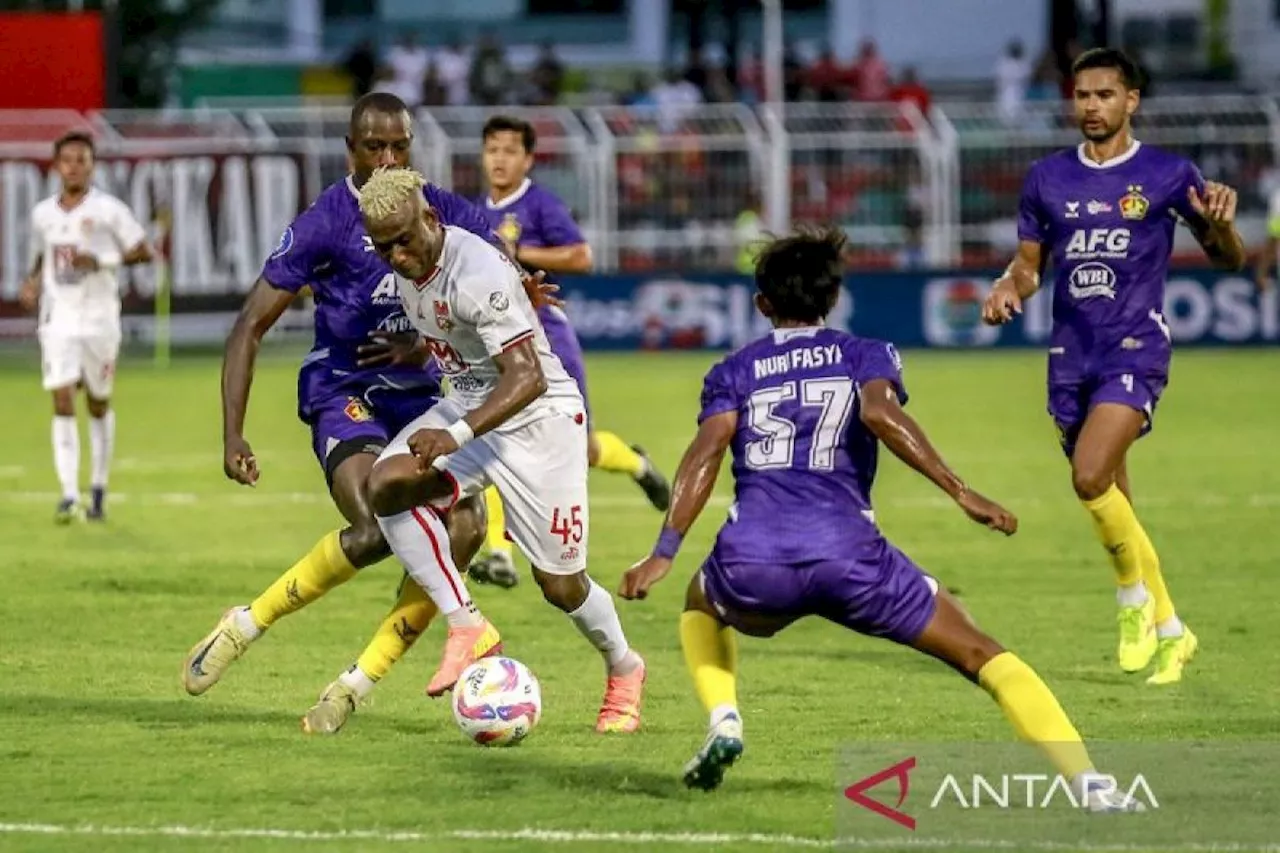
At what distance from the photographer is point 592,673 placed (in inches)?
426

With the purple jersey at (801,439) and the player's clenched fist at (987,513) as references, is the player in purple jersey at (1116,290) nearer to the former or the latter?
the purple jersey at (801,439)

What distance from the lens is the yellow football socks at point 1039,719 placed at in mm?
7535

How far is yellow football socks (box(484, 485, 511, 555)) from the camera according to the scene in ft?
43.4

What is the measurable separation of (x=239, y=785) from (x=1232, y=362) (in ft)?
79.8

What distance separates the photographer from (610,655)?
934 cm

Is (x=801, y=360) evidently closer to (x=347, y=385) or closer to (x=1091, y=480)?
(x=347, y=385)

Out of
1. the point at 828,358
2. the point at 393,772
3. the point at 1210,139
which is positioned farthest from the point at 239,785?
the point at 1210,139

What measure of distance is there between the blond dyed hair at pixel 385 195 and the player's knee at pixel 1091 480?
3364mm

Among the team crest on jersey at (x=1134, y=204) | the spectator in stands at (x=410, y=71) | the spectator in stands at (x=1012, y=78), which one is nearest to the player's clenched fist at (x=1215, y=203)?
the team crest on jersey at (x=1134, y=204)

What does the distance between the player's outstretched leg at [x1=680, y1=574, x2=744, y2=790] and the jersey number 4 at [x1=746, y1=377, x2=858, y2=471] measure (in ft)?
1.58

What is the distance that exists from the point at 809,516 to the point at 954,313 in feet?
85.3

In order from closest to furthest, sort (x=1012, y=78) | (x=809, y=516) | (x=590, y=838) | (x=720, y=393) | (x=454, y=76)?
(x=590, y=838) → (x=809, y=516) → (x=720, y=393) → (x=1012, y=78) → (x=454, y=76)

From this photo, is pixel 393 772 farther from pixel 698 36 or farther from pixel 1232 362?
pixel 698 36

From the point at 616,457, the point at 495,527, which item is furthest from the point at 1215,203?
the point at 616,457
